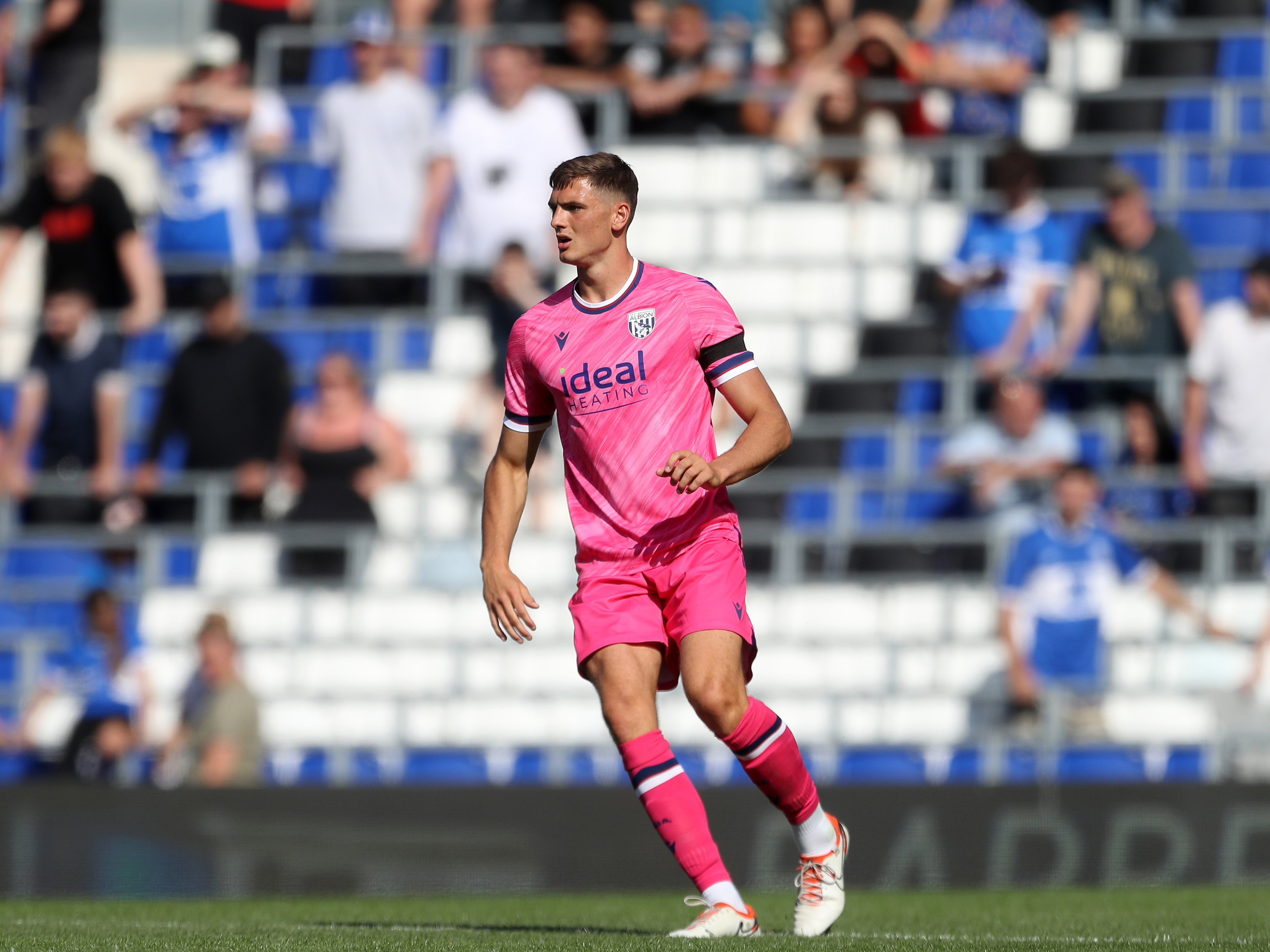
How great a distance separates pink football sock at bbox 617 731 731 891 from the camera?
18.8 ft

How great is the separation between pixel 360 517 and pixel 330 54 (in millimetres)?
4232

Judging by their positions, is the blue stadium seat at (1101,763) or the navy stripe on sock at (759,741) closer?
the navy stripe on sock at (759,741)

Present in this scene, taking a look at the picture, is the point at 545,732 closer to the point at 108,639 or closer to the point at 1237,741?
A: the point at 108,639

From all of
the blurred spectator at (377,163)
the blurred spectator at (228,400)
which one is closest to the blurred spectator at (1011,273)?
the blurred spectator at (377,163)

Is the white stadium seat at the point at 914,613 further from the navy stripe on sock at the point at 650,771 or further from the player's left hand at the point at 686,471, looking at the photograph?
the player's left hand at the point at 686,471

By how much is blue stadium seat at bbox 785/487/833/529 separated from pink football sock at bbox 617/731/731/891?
6.19m

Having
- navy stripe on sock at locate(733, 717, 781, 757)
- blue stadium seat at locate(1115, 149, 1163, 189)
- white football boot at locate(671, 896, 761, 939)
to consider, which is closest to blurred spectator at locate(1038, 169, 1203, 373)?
blue stadium seat at locate(1115, 149, 1163, 189)

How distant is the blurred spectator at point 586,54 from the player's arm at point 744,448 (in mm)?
7993

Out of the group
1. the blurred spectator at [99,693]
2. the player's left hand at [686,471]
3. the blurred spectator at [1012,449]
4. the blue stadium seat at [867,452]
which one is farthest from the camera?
the blue stadium seat at [867,452]

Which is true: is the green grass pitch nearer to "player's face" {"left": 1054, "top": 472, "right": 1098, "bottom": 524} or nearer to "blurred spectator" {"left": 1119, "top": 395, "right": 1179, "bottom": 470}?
"player's face" {"left": 1054, "top": 472, "right": 1098, "bottom": 524}

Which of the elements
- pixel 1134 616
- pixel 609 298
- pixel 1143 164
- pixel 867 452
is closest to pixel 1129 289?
pixel 1143 164

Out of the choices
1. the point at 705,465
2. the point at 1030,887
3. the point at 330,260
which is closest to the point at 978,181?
the point at 330,260

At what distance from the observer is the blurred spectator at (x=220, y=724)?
34.1ft

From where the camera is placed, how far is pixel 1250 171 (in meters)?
12.9
